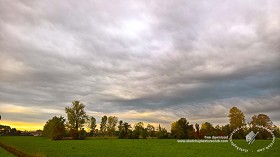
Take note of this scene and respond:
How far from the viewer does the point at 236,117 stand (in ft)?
468

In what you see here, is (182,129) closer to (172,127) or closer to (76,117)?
(172,127)

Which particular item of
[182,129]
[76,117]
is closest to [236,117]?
[182,129]

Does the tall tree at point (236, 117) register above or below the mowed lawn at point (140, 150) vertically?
above

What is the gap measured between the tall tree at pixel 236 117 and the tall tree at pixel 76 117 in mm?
79750

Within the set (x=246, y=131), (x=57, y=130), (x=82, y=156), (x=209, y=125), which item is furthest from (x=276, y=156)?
(x=209, y=125)

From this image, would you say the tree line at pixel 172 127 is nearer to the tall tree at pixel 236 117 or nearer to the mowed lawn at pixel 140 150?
the tall tree at pixel 236 117

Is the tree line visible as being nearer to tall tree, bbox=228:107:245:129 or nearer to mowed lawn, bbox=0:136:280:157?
tall tree, bbox=228:107:245:129

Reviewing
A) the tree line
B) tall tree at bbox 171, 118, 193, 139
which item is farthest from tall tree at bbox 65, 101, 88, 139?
tall tree at bbox 171, 118, 193, 139

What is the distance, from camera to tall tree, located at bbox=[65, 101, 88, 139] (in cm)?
14962

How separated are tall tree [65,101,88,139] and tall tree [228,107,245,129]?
79750mm

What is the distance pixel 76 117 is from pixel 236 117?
8710cm

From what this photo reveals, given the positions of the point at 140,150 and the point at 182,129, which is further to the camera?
the point at 182,129

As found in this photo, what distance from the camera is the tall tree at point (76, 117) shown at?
491ft

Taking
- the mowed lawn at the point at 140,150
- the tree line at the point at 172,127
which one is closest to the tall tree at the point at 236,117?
the tree line at the point at 172,127
